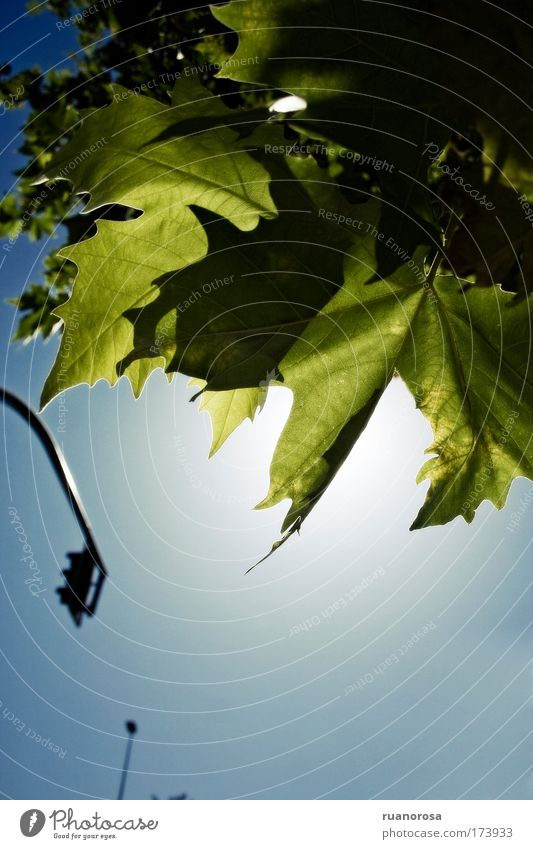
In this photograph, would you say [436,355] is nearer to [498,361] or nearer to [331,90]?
[498,361]

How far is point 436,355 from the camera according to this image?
54cm

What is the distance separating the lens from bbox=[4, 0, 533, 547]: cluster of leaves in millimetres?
444

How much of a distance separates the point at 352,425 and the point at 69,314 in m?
0.23

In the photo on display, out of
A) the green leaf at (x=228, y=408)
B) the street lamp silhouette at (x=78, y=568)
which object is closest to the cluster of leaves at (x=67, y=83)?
the street lamp silhouette at (x=78, y=568)

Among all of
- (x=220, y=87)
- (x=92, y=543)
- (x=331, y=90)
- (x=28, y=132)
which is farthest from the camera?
(x=28, y=132)

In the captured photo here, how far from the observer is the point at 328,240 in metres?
0.47

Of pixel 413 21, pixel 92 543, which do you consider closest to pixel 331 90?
pixel 413 21

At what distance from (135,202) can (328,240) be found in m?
0.14

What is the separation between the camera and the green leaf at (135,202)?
0.46 metres

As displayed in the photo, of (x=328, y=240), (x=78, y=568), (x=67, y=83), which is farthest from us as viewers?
(x=67, y=83)

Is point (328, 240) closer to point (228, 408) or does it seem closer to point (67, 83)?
point (228, 408)

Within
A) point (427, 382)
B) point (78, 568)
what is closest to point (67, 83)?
point (78, 568)

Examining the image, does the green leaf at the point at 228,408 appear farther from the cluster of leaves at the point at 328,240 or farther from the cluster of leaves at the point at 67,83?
the cluster of leaves at the point at 67,83

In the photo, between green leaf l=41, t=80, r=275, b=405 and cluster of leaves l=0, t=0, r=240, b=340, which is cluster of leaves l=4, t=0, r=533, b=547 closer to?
green leaf l=41, t=80, r=275, b=405
